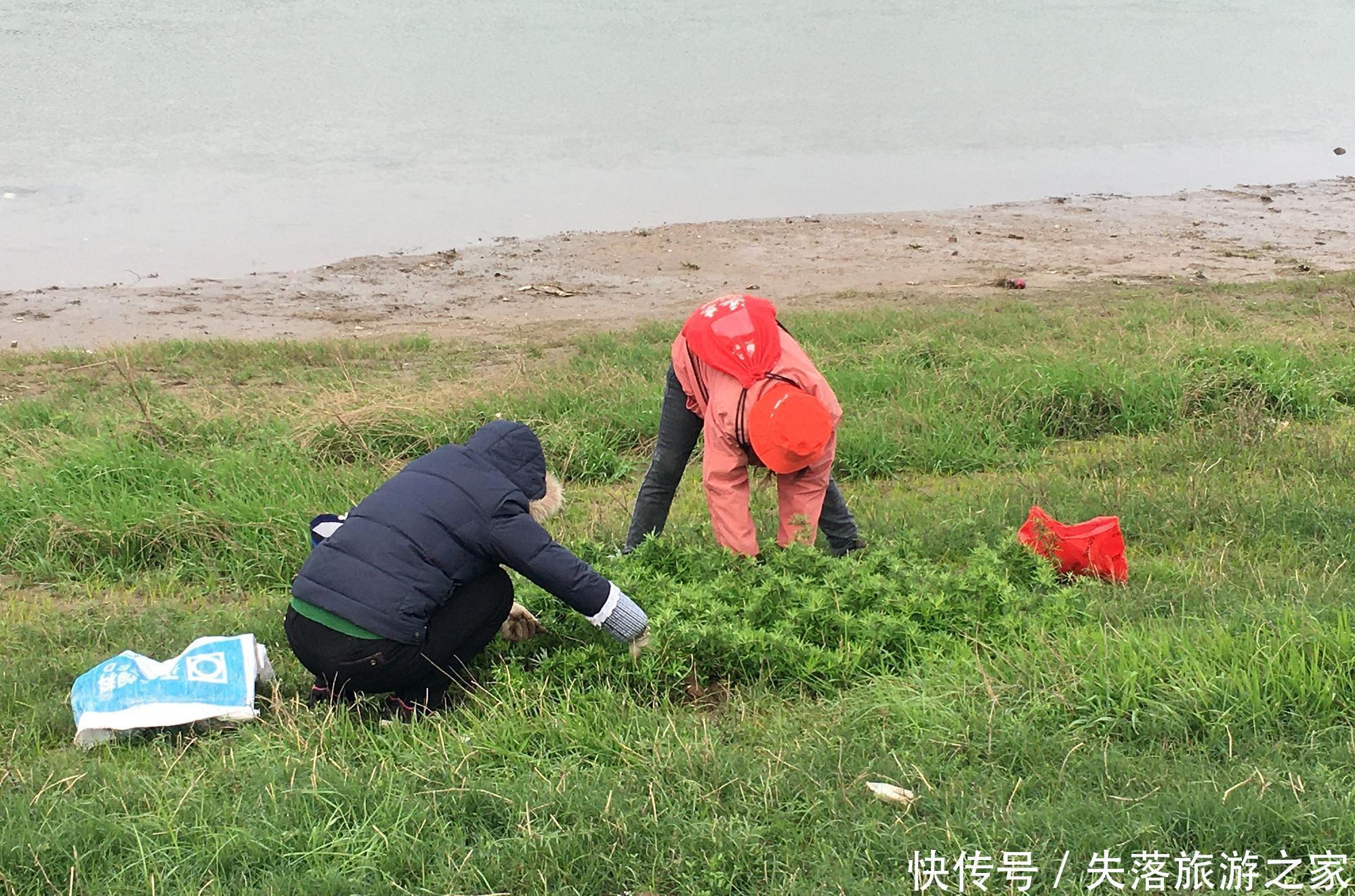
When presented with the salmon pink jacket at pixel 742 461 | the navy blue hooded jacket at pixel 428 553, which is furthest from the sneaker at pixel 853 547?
the navy blue hooded jacket at pixel 428 553

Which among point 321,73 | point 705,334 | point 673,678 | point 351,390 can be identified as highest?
point 321,73

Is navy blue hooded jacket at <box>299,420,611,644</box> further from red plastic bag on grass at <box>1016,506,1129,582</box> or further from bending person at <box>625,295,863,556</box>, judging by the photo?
red plastic bag on grass at <box>1016,506,1129,582</box>

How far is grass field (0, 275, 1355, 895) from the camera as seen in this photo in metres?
2.83

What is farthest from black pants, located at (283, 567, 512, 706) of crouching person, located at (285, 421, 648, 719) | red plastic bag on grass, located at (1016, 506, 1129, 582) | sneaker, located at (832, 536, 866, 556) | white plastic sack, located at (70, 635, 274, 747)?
red plastic bag on grass, located at (1016, 506, 1129, 582)

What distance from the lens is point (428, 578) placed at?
371 cm

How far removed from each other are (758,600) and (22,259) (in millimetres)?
11501

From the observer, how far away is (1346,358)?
7664 millimetres

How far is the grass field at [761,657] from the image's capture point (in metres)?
2.83

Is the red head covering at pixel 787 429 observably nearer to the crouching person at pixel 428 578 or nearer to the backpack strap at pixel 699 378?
the backpack strap at pixel 699 378

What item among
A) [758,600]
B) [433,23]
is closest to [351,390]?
[758,600]

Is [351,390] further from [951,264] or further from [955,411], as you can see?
[951,264]

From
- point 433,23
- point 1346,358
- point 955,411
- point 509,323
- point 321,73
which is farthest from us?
point 433,23

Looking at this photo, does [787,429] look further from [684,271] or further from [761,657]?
[684,271]

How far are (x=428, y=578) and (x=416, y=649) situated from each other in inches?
9.0
